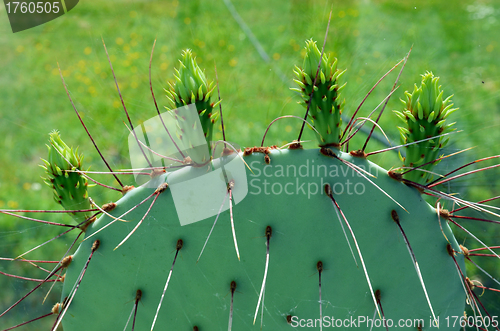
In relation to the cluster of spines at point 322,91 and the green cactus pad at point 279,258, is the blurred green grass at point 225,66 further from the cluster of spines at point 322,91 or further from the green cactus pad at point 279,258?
the cluster of spines at point 322,91

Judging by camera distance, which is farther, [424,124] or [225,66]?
[225,66]

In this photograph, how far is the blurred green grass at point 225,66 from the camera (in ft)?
6.42

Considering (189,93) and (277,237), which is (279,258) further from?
(189,93)

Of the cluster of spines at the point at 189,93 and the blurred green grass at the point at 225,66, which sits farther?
the blurred green grass at the point at 225,66

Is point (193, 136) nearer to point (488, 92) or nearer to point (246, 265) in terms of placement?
point (246, 265)

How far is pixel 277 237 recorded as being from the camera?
817 millimetres

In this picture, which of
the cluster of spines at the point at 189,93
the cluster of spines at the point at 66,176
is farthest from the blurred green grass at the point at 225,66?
the cluster of spines at the point at 189,93

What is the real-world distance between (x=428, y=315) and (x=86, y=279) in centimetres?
81

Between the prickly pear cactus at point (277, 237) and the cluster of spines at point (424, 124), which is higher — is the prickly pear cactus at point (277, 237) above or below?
below

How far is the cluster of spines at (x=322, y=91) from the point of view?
0.74 metres

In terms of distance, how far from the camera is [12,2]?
198 centimetres

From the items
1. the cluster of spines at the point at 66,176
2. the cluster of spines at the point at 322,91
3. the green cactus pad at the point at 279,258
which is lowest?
the green cactus pad at the point at 279,258

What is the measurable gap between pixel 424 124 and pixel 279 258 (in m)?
0.42

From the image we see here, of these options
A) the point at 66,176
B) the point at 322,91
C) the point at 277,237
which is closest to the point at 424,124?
the point at 322,91
